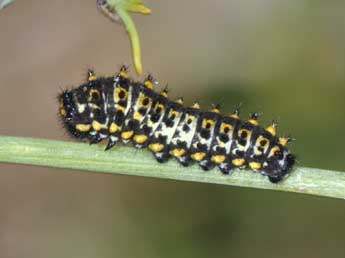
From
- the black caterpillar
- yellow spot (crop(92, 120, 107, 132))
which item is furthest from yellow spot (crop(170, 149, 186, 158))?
yellow spot (crop(92, 120, 107, 132))

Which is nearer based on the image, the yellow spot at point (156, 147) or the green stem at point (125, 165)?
the green stem at point (125, 165)

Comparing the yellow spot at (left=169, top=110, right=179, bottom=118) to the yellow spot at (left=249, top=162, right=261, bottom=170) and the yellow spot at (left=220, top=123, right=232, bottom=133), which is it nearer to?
the yellow spot at (left=220, top=123, right=232, bottom=133)

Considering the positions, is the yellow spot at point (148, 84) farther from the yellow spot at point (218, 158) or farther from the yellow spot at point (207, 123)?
the yellow spot at point (218, 158)

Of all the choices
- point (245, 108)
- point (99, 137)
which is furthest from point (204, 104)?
point (99, 137)

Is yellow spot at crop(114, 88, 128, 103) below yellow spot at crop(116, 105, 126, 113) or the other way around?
the other way around

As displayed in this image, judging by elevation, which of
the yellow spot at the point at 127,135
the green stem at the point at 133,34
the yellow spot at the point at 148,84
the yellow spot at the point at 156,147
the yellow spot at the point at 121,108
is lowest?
the yellow spot at the point at 127,135

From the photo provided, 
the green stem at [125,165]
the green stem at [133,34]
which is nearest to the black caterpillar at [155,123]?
the green stem at [125,165]

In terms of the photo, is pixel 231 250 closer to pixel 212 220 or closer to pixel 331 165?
pixel 212 220
